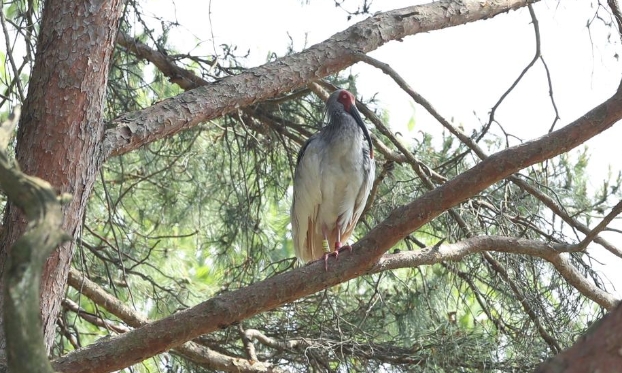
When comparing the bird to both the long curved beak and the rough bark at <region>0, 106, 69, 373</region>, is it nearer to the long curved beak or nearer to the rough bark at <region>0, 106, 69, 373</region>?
the long curved beak

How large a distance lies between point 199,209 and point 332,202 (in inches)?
56.2

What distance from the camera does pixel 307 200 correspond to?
Result: 496 centimetres

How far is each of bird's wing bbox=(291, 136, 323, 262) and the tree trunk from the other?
6.61ft

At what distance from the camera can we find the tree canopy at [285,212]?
9.34 feet

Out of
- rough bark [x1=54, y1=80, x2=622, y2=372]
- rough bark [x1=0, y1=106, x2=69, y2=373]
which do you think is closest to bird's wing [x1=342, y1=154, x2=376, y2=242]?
rough bark [x1=54, y1=80, x2=622, y2=372]

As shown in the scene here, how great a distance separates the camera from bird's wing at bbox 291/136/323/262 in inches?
188

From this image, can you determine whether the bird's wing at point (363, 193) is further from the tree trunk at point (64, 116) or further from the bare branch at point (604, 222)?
the tree trunk at point (64, 116)

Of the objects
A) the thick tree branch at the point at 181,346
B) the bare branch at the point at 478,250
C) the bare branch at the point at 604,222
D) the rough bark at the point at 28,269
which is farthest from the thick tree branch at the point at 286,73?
the rough bark at the point at 28,269

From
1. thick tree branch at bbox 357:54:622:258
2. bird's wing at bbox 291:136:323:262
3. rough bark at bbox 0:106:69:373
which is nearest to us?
rough bark at bbox 0:106:69:373

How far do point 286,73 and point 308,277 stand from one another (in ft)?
3.13

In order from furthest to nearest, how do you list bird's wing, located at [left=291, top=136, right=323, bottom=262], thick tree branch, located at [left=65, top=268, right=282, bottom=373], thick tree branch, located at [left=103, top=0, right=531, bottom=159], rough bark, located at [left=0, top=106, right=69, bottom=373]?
bird's wing, located at [left=291, top=136, right=323, bottom=262] → thick tree branch, located at [left=65, top=268, right=282, bottom=373] → thick tree branch, located at [left=103, top=0, right=531, bottom=159] → rough bark, located at [left=0, top=106, right=69, bottom=373]

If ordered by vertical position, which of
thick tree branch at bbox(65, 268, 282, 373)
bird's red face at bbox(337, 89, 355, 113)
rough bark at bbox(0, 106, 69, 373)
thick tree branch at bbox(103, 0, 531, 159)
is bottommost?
rough bark at bbox(0, 106, 69, 373)

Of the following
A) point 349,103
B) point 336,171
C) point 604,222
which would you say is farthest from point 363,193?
point 604,222

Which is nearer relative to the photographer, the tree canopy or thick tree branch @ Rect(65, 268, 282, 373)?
the tree canopy
